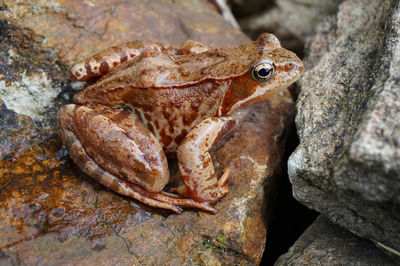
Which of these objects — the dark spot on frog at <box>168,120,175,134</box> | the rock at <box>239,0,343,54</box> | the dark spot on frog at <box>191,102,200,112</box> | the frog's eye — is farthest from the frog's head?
the rock at <box>239,0,343,54</box>

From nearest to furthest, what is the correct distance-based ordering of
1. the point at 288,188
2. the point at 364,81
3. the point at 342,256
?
the point at 342,256 < the point at 364,81 < the point at 288,188

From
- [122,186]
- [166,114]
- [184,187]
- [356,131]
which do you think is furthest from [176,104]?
[356,131]

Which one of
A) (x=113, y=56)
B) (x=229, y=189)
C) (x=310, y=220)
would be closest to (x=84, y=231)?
(x=229, y=189)

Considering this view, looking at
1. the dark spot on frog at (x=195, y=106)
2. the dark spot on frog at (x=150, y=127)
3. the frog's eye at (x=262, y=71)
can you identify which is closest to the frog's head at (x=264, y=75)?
the frog's eye at (x=262, y=71)

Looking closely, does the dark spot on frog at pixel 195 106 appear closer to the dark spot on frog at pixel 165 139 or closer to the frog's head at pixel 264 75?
the frog's head at pixel 264 75

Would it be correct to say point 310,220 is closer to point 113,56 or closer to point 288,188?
point 288,188

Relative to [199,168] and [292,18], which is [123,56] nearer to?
[199,168]

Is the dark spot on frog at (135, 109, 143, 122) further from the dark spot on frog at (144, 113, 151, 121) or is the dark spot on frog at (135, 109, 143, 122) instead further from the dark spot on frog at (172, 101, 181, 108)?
the dark spot on frog at (172, 101, 181, 108)
